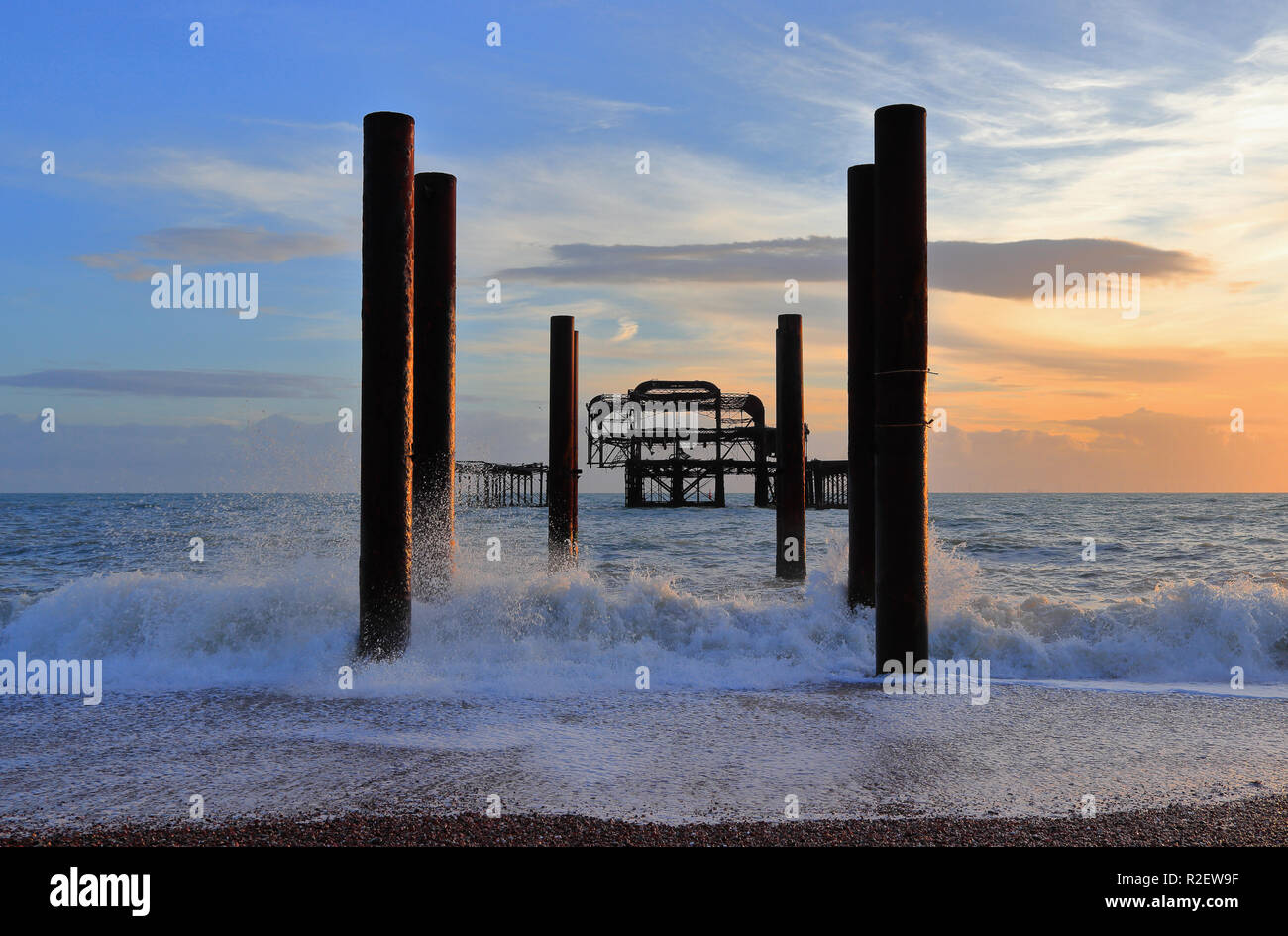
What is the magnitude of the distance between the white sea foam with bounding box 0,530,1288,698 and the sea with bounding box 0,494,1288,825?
0.03 meters

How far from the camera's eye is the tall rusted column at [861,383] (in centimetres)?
812

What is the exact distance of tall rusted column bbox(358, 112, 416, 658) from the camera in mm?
6895

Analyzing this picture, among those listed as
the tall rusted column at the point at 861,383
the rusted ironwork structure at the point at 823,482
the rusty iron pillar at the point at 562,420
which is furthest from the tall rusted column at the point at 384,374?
the rusted ironwork structure at the point at 823,482

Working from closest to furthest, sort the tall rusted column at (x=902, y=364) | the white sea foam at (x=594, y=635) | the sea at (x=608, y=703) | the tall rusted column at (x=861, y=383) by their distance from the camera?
the sea at (x=608, y=703)
the tall rusted column at (x=902, y=364)
the white sea foam at (x=594, y=635)
the tall rusted column at (x=861, y=383)

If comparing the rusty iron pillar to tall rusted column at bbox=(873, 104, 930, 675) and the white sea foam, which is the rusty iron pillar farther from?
tall rusted column at bbox=(873, 104, 930, 675)

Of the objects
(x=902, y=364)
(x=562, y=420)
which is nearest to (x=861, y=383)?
(x=902, y=364)

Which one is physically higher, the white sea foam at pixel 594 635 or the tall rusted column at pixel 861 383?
the tall rusted column at pixel 861 383

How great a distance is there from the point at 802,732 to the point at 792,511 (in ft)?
26.2

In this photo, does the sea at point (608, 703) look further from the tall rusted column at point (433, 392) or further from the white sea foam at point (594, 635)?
the tall rusted column at point (433, 392)

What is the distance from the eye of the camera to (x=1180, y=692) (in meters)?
6.93

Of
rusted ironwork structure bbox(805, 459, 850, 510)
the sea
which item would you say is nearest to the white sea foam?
the sea

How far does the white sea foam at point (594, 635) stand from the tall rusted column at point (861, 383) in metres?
0.52
